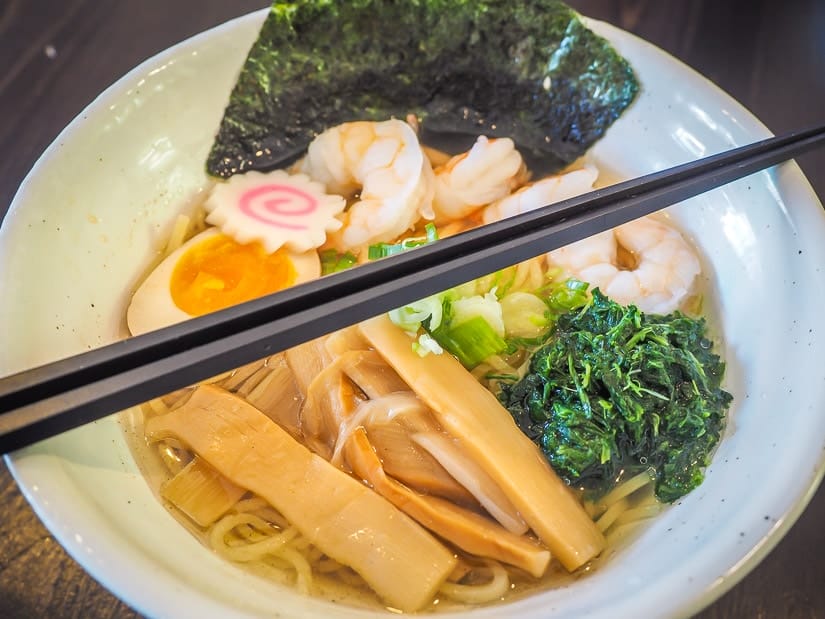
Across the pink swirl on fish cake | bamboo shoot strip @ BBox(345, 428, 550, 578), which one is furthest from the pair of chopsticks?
the pink swirl on fish cake

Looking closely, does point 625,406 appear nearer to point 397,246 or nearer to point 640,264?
point 640,264

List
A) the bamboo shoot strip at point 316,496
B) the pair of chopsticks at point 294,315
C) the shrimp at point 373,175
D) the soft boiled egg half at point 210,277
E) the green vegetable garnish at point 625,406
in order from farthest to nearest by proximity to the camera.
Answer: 1. the shrimp at point 373,175
2. the soft boiled egg half at point 210,277
3. the green vegetable garnish at point 625,406
4. the bamboo shoot strip at point 316,496
5. the pair of chopsticks at point 294,315

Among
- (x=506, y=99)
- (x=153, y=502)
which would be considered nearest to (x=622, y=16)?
(x=506, y=99)

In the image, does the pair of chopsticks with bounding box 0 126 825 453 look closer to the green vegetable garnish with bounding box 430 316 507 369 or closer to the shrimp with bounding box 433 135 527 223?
the green vegetable garnish with bounding box 430 316 507 369

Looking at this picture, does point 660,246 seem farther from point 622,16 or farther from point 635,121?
point 622,16

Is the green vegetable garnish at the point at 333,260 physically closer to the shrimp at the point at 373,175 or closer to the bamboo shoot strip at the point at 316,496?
the shrimp at the point at 373,175

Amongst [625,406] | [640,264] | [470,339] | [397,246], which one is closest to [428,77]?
[397,246]

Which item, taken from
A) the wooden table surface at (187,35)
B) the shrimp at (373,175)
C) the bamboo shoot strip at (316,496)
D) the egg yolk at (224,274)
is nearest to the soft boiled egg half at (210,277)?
the egg yolk at (224,274)
